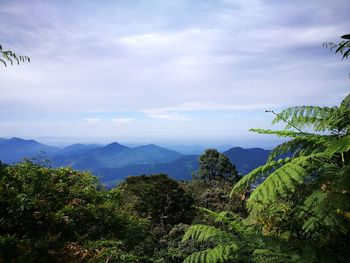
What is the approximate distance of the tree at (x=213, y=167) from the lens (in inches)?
2115

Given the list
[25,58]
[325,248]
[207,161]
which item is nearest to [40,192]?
[25,58]

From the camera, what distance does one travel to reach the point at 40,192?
25.6 ft

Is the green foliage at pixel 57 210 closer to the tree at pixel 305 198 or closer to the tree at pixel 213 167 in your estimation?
the tree at pixel 305 198

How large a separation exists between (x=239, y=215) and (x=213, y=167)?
48.8 metres

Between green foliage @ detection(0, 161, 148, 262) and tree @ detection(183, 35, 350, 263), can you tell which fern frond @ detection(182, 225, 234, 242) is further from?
green foliage @ detection(0, 161, 148, 262)

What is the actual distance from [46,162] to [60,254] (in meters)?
5.65

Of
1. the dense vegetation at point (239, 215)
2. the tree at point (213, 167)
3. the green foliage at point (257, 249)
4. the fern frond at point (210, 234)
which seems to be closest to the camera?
the green foliage at point (257, 249)

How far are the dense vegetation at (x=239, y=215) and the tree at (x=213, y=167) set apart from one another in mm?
39288

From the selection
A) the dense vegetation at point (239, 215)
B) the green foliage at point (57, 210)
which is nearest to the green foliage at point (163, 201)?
the dense vegetation at point (239, 215)

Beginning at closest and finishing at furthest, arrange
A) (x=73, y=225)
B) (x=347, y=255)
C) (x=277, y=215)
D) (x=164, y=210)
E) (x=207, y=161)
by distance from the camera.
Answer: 1. (x=347, y=255)
2. (x=277, y=215)
3. (x=73, y=225)
4. (x=164, y=210)
5. (x=207, y=161)

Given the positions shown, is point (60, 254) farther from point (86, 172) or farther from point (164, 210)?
point (164, 210)

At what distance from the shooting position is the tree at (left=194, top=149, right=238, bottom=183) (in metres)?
53.7

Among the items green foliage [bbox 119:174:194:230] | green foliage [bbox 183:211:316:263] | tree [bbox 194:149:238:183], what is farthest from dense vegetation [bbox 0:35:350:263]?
tree [bbox 194:149:238:183]

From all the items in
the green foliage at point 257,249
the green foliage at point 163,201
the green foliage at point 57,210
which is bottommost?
the green foliage at point 163,201
